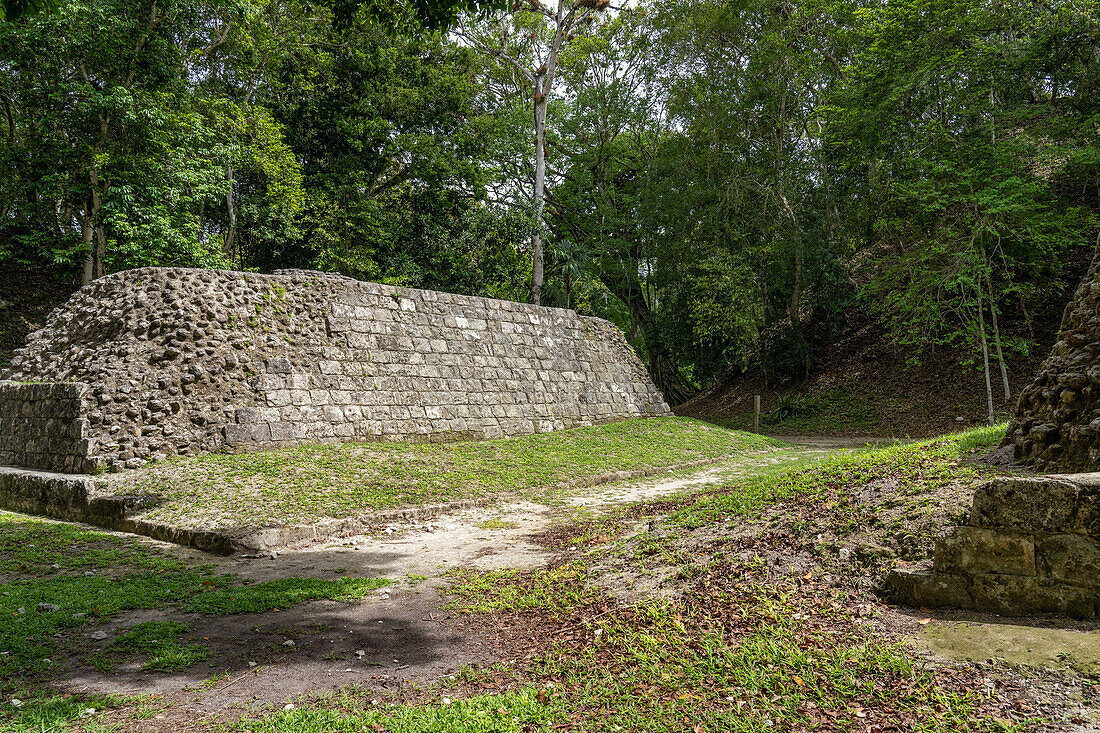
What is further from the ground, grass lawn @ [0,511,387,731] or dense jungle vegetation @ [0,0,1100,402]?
dense jungle vegetation @ [0,0,1100,402]

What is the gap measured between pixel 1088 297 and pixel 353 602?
5.81m

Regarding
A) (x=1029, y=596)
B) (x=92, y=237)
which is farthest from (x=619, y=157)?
(x=1029, y=596)

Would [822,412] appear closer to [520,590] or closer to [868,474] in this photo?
[868,474]

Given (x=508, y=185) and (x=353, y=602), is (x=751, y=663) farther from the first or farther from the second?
(x=508, y=185)

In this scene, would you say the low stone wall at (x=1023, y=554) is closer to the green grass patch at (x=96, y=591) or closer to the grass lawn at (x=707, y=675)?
the grass lawn at (x=707, y=675)

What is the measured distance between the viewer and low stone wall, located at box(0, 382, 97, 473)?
301 inches

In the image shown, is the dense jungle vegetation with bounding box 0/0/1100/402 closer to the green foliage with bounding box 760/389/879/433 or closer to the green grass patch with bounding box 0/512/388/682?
the green foliage with bounding box 760/389/879/433

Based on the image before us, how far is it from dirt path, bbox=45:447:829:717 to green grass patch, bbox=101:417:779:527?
723 mm

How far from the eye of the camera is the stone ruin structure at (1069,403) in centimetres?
362

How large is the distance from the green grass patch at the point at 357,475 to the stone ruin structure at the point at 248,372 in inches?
25.5

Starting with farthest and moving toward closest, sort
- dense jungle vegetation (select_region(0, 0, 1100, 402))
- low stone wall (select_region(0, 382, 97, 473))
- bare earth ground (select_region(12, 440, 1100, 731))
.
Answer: dense jungle vegetation (select_region(0, 0, 1100, 402))
low stone wall (select_region(0, 382, 97, 473))
bare earth ground (select_region(12, 440, 1100, 731))

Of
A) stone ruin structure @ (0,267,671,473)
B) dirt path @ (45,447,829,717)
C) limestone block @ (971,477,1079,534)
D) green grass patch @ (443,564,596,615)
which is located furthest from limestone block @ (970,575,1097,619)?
stone ruin structure @ (0,267,671,473)

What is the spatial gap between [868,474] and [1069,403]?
135 centimetres

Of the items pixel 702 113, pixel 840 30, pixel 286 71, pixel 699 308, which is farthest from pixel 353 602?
pixel 840 30
